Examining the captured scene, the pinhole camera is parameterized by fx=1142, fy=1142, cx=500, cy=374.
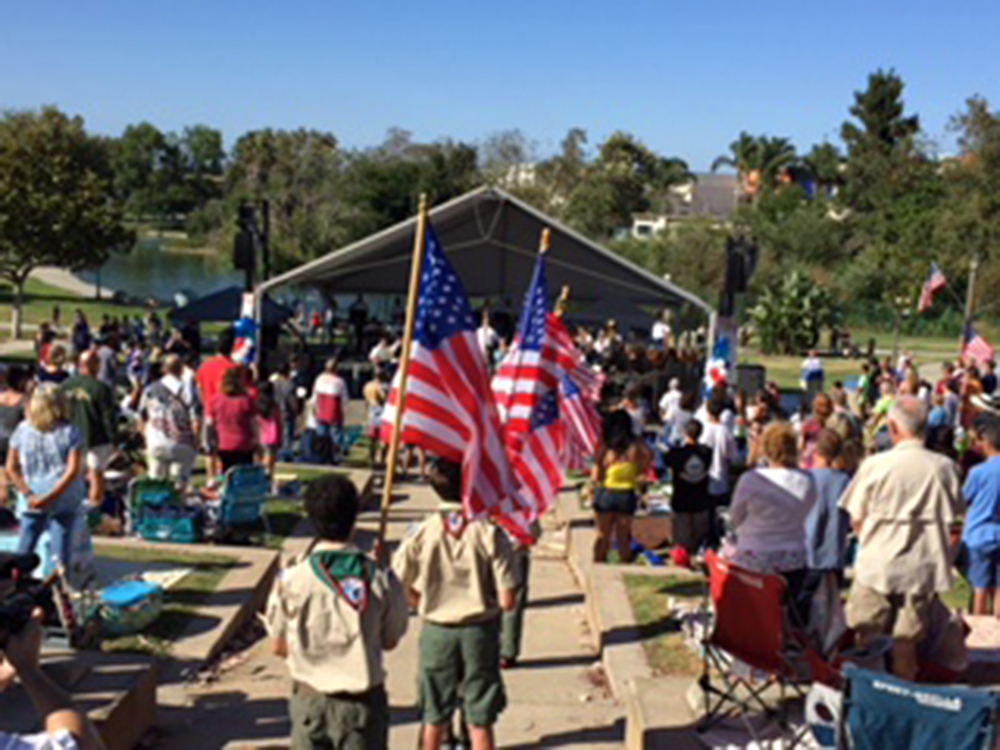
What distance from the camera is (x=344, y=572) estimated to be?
4340 mm

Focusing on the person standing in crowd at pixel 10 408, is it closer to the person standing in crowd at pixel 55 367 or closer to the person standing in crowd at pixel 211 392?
the person standing in crowd at pixel 55 367

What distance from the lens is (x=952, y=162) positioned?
47.0 m

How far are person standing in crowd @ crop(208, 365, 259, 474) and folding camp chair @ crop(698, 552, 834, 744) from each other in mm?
5587

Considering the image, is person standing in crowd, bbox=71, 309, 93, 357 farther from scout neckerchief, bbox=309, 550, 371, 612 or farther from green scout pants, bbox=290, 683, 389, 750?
scout neckerchief, bbox=309, 550, 371, 612

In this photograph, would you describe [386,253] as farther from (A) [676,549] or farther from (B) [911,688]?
(B) [911,688]

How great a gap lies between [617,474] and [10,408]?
538 centimetres

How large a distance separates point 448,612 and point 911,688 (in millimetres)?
2051

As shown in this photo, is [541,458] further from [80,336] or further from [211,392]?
[80,336]

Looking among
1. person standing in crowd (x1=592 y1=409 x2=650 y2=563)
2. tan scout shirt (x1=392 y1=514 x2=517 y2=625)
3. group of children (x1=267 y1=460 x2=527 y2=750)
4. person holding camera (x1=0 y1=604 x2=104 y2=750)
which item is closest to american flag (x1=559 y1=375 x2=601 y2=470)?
person standing in crowd (x1=592 y1=409 x2=650 y2=563)

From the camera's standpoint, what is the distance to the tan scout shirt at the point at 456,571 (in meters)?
5.37

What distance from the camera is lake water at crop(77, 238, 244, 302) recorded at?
6256 cm

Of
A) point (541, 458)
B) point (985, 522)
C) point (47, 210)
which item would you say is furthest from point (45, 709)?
point (47, 210)

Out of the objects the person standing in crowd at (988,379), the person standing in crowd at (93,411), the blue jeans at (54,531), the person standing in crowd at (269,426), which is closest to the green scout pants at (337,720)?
the blue jeans at (54,531)

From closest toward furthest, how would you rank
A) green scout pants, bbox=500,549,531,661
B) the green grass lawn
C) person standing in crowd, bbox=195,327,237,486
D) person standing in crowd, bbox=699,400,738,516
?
green scout pants, bbox=500,549,531,661 → person standing in crowd, bbox=699,400,738,516 → person standing in crowd, bbox=195,327,237,486 → the green grass lawn
